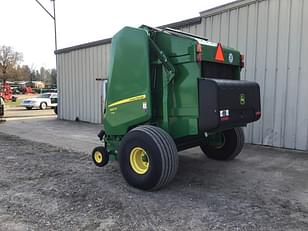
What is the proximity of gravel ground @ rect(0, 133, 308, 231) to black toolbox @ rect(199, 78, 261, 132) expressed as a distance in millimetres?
921

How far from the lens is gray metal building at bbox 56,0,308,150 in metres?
6.07

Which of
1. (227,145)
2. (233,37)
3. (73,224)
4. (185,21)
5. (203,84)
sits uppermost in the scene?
(185,21)

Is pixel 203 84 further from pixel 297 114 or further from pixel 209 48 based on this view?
pixel 297 114

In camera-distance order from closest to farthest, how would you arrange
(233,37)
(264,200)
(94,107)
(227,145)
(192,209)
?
(192,209)
(264,200)
(227,145)
(233,37)
(94,107)

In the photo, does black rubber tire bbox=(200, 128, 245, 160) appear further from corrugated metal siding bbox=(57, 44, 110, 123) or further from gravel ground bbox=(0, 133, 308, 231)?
corrugated metal siding bbox=(57, 44, 110, 123)

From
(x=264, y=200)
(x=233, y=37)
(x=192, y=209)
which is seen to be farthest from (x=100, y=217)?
(x=233, y=37)

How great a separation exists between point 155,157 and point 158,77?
1213 millimetres

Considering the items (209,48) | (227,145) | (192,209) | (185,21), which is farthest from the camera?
(185,21)

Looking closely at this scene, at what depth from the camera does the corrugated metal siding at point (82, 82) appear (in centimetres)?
1145

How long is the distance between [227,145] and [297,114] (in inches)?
81.0

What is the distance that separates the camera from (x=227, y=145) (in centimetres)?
528

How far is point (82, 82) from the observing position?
12.3 metres

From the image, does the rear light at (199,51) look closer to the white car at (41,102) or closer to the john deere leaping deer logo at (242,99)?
the john deere leaping deer logo at (242,99)

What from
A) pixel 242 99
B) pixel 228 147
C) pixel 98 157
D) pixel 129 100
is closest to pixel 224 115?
pixel 242 99
